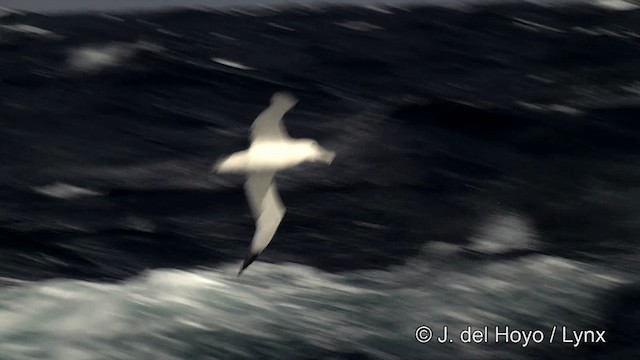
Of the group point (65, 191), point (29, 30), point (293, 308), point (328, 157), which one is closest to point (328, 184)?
point (328, 157)

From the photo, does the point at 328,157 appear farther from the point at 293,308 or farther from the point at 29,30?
the point at 29,30

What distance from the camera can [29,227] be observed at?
151 centimetres

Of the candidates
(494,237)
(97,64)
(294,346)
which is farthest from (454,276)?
(97,64)

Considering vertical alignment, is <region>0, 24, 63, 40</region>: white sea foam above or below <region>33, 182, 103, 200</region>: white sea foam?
above

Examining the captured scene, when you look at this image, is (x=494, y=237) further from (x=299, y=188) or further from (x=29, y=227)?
(x=29, y=227)

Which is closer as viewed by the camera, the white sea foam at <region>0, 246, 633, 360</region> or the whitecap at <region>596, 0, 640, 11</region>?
the white sea foam at <region>0, 246, 633, 360</region>

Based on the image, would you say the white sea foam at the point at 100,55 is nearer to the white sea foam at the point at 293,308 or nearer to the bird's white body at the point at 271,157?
the bird's white body at the point at 271,157

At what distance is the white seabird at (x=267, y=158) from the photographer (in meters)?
1.49

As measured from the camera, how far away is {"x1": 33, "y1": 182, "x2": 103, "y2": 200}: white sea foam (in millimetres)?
1515

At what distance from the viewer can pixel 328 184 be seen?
4.93ft

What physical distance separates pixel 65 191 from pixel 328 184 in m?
0.42

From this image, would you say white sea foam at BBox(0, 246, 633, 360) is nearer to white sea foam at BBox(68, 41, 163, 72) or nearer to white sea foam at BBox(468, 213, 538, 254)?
white sea foam at BBox(468, 213, 538, 254)

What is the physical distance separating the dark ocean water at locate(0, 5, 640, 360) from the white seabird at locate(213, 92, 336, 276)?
2cm

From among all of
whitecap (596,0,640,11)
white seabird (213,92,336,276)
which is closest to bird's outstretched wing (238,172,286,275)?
white seabird (213,92,336,276)
